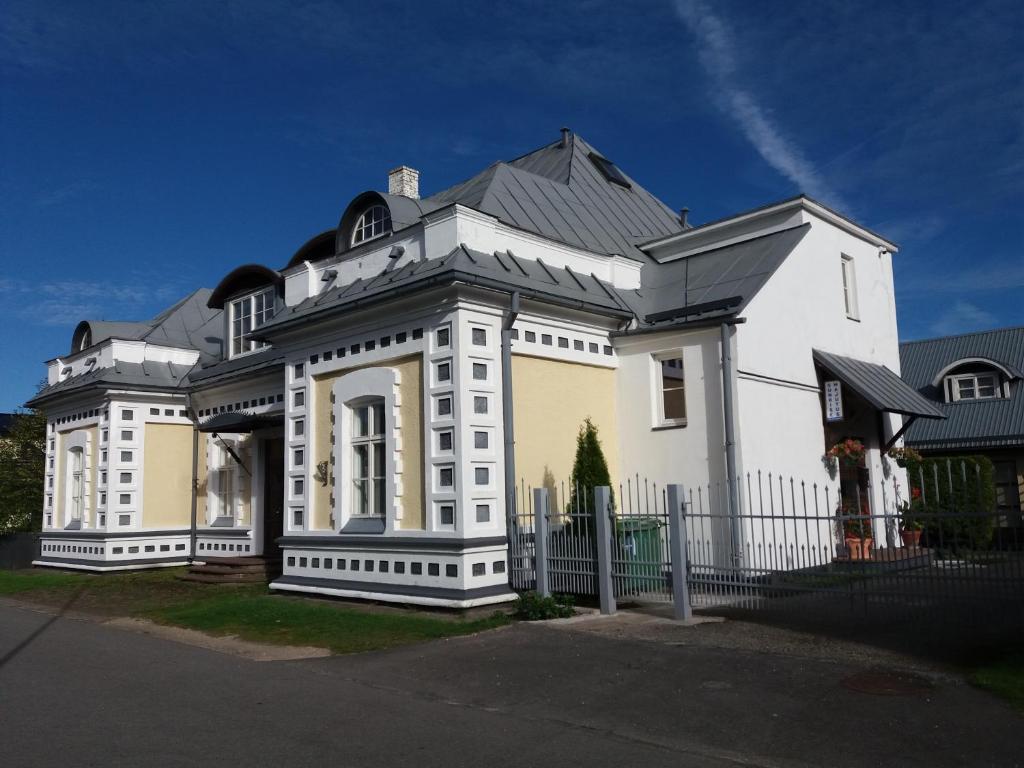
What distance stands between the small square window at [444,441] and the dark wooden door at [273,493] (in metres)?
6.95

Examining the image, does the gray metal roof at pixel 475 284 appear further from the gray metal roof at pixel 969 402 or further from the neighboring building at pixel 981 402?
the neighboring building at pixel 981 402

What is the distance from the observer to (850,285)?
17172 millimetres

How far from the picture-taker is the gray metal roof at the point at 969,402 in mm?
24562

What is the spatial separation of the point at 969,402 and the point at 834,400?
45.0ft

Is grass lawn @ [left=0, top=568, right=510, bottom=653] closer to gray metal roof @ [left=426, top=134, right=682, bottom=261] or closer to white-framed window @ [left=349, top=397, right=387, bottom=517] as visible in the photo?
white-framed window @ [left=349, top=397, right=387, bottom=517]

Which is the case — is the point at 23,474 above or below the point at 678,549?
above

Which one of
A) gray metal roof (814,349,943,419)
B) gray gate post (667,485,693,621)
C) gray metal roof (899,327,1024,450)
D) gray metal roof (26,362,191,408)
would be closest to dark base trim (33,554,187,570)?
gray metal roof (26,362,191,408)

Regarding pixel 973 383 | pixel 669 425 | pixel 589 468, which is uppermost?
pixel 973 383

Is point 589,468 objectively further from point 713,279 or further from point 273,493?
point 273,493

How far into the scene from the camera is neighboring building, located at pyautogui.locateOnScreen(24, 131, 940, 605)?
12.4 meters

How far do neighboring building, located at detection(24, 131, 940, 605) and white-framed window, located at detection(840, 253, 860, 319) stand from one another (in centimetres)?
8

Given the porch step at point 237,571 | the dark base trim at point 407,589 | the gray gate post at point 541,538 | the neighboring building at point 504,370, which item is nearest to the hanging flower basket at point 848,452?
the neighboring building at point 504,370

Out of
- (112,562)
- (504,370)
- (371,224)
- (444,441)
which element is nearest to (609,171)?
(371,224)

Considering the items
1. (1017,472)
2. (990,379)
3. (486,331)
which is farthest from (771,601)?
(990,379)
